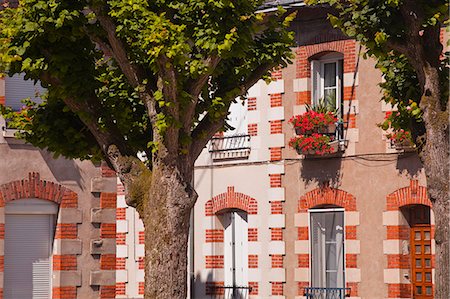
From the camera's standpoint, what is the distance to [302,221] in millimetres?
24984

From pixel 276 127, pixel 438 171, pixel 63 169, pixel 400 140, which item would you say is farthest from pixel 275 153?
pixel 438 171

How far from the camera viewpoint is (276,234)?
2528cm

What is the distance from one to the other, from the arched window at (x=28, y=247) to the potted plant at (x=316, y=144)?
18.5ft

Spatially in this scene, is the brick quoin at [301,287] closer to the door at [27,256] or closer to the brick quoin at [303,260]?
the brick quoin at [303,260]

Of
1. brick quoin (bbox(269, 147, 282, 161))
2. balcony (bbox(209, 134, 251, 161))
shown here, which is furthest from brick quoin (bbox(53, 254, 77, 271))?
brick quoin (bbox(269, 147, 282, 161))

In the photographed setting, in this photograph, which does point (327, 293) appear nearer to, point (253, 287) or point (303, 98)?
point (253, 287)

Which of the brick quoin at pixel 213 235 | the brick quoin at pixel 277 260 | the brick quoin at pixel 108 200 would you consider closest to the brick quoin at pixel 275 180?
the brick quoin at pixel 277 260

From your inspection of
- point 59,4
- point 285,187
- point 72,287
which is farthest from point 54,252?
point 59,4

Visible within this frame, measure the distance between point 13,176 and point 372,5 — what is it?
1083 centimetres

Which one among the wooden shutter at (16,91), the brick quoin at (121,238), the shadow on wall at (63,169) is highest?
the wooden shutter at (16,91)

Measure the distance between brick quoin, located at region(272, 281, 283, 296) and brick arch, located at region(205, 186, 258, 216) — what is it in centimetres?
152

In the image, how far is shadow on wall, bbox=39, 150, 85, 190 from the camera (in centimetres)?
2650

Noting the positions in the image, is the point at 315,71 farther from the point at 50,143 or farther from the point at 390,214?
the point at 50,143

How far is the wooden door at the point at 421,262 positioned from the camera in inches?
915
